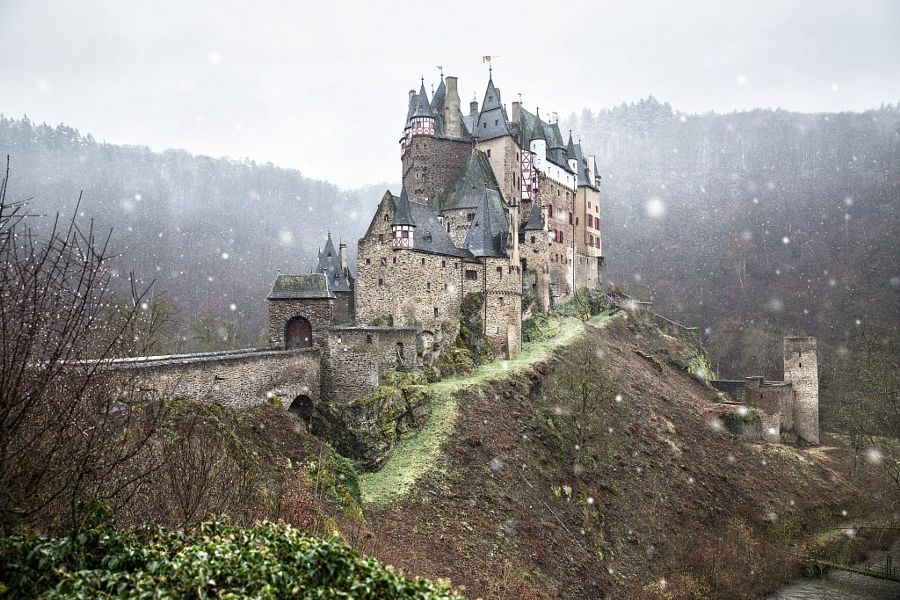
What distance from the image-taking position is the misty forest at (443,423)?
7.51 m

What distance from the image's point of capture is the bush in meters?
6.62

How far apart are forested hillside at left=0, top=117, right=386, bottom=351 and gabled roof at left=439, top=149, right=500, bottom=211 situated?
28.3 meters

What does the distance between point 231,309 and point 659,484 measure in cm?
5462

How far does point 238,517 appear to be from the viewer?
461 inches

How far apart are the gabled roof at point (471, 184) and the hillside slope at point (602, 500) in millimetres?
10432

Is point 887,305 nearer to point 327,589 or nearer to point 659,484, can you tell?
point 659,484

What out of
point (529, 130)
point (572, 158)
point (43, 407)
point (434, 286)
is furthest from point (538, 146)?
point (43, 407)

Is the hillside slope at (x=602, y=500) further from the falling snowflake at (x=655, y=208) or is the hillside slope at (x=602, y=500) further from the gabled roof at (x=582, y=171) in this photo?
the falling snowflake at (x=655, y=208)

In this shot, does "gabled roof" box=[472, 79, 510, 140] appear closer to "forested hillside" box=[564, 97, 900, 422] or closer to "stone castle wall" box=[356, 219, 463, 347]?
"stone castle wall" box=[356, 219, 463, 347]

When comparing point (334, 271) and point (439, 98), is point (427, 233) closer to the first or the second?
point (334, 271)

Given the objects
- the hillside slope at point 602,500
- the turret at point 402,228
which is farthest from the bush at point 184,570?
the turret at point 402,228

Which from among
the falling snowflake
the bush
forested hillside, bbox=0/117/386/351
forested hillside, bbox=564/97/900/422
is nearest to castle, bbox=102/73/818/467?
the bush

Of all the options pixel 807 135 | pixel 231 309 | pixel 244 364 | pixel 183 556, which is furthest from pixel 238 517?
pixel 807 135

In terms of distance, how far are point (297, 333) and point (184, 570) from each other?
1834 cm
